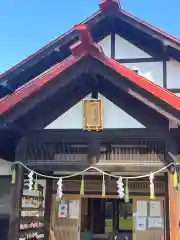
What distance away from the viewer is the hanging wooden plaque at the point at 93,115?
6.46 meters

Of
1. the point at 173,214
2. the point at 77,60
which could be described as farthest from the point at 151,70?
the point at 173,214

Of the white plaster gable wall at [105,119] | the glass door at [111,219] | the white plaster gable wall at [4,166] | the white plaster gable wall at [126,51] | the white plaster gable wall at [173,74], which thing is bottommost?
the glass door at [111,219]

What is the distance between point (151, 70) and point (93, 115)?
8.90 ft

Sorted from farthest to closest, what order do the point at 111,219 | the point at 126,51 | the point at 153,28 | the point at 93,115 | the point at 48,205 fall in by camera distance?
the point at 111,219
the point at 48,205
the point at 126,51
the point at 153,28
the point at 93,115

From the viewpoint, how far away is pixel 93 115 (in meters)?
6.50

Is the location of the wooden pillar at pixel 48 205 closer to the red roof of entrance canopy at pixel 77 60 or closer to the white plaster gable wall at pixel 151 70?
the red roof of entrance canopy at pixel 77 60

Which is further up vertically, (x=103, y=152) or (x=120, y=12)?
(x=120, y=12)

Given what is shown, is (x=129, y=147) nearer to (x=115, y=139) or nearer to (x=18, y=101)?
(x=115, y=139)

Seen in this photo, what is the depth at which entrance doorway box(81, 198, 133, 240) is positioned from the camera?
10.2 metres

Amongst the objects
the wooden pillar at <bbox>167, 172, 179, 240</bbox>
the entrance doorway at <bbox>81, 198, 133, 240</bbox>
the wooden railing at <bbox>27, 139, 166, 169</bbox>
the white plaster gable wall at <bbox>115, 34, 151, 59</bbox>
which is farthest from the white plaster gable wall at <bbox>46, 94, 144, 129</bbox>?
the entrance doorway at <bbox>81, 198, 133, 240</bbox>

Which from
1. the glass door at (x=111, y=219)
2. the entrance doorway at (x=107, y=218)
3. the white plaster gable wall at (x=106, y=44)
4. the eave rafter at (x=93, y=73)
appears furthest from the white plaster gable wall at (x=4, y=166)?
the white plaster gable wall at (x=106, y=44)

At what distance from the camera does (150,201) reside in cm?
865

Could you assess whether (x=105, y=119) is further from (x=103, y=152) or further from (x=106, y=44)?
(x=106, y=44)

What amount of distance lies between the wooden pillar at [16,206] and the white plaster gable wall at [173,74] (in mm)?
4042
